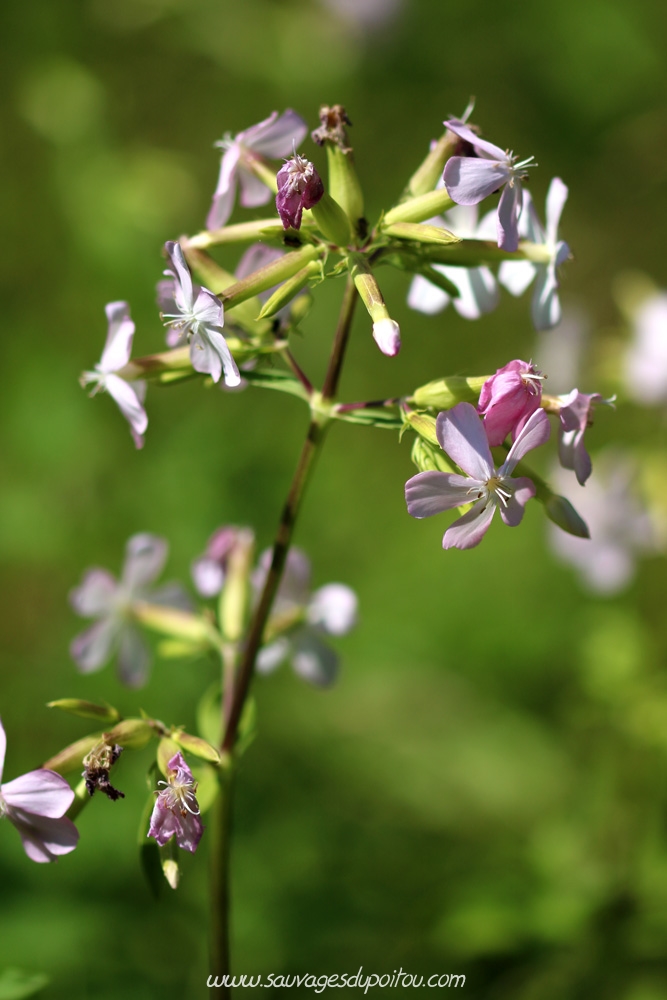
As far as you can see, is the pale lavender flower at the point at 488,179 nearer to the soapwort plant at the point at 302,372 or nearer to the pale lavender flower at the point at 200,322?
the soapwort plant at the point at 302,372

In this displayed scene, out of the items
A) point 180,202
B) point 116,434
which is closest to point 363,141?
point 180,202

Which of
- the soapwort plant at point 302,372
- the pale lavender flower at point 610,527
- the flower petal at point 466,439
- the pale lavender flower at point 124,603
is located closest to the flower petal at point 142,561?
the pale lavender flower at point 124,603

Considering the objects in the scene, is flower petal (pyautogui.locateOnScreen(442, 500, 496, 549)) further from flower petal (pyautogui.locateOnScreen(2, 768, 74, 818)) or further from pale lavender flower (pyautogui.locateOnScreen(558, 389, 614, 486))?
flower petal (pyautogui.locateOnScreen(2, 768, 74, 818))

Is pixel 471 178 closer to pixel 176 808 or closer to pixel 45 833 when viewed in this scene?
pixel 176 808

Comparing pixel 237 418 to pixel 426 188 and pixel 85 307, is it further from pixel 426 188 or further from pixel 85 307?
pixel 426 188

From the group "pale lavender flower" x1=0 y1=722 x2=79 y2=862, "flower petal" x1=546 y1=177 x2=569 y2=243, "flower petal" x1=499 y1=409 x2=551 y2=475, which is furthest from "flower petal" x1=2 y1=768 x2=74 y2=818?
"flower petal" x1=546 y1=177 x2=569 y2=243

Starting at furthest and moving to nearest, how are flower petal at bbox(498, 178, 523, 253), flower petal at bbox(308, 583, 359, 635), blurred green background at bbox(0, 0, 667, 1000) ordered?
1. blurred green background at bbox(0, 0, 667, 1000)
2. flower petal at bbox(308, 583, 359, 635)
3. flower petal at bbox(498, 178, 523, 253)

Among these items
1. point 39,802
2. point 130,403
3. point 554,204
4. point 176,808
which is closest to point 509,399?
point 554,204

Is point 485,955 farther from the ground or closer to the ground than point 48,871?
closer to the ground
